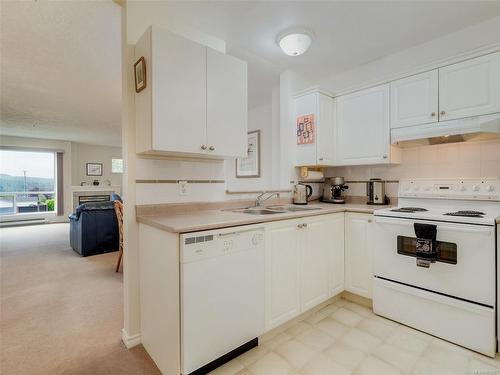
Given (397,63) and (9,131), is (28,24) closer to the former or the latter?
(397,63)

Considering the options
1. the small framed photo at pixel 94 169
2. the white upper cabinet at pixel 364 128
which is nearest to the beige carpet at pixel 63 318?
the white upper cabinet at pixel 364 128

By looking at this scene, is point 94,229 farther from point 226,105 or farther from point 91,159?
point 91,159

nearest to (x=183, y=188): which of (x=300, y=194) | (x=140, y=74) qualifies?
(x=140, y=74)

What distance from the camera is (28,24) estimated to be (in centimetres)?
219

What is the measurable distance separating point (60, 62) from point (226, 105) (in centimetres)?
237

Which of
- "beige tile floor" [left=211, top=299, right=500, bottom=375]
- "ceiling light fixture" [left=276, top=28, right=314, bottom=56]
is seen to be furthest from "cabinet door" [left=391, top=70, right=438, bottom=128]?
"beige tile floor" [left=211, top=299, right=500, bottom=375]

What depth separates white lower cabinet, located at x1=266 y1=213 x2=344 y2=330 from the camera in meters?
1.80

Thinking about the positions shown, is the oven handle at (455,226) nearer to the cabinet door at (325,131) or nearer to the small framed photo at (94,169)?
the cabinet door at (325,131)

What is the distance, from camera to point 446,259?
1798 mm

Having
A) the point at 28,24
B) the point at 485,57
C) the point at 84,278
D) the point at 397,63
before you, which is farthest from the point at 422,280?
the point at 28,24

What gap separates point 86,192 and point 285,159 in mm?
7593

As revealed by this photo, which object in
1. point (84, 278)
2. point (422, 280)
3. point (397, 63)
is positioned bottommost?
point (84, 278)

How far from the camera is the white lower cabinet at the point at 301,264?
5.90 feet

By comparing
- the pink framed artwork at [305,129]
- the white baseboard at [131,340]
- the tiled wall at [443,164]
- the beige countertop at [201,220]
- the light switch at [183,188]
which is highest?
the pink framed artwork at [305,129]
